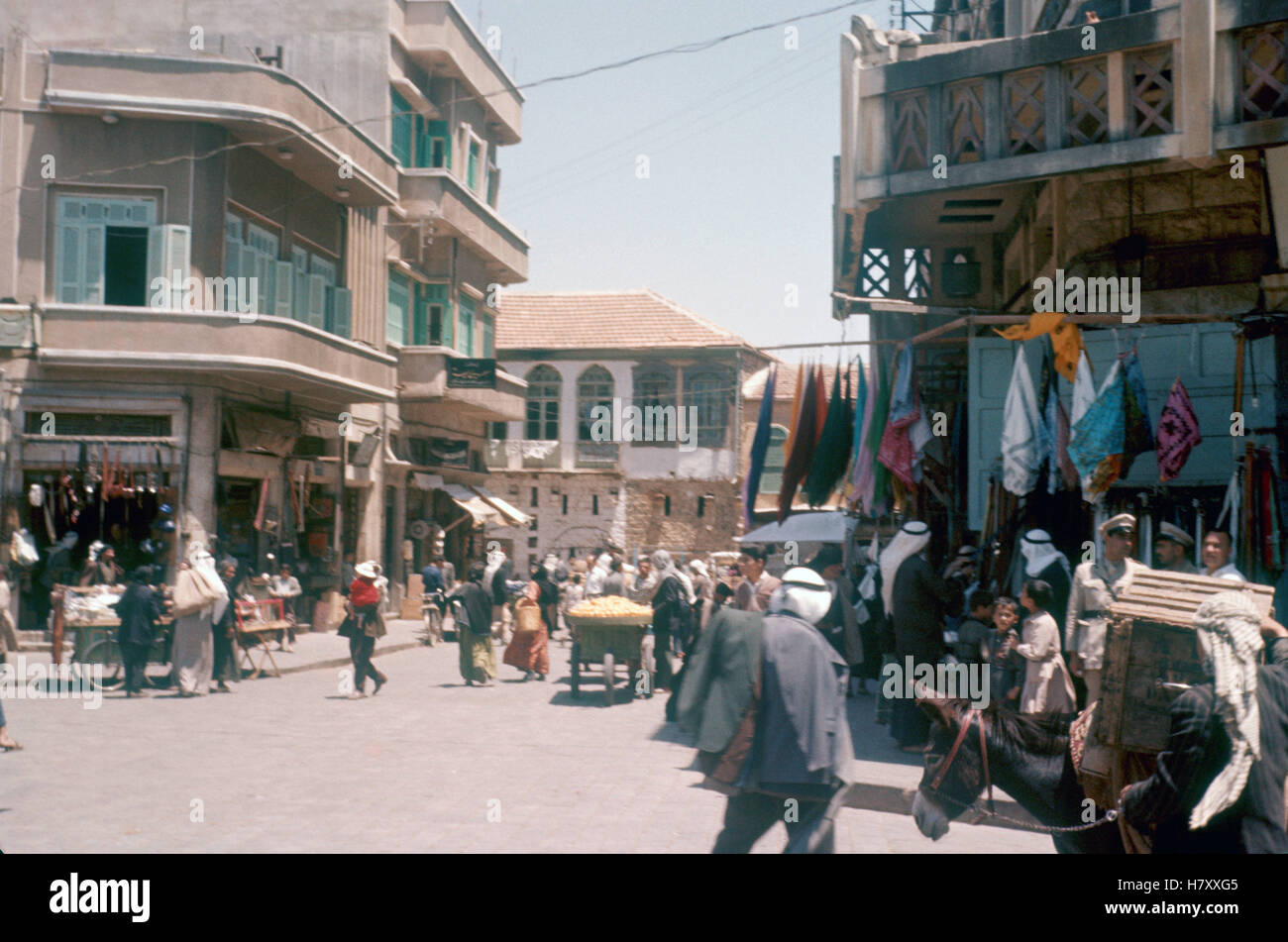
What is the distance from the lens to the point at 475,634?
16703mm

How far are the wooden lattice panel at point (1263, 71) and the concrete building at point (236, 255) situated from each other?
602 inches

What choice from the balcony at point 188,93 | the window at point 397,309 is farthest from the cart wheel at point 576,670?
the window at point 397,309

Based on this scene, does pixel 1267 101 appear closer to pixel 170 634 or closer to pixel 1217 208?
pixel 1217 208

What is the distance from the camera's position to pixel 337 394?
23.9 m

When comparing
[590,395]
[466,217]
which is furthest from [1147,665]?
[590,395]

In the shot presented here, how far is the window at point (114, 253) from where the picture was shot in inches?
794

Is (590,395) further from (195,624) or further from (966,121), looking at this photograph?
(966,121)

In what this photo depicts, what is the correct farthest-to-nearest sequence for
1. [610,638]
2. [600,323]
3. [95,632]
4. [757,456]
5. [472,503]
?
1. [600,323]
2. [472,503]
3. [95,632]
4. [757,456]
5. [610,638]

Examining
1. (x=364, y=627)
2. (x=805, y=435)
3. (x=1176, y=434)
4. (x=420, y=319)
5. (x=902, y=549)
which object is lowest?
(x=364, y=627)

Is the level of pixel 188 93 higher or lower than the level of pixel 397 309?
higher

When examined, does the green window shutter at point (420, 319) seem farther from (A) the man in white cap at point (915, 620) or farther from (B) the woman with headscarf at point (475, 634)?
(A) the man in white cap at point (915, 620)

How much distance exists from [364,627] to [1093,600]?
962 cm

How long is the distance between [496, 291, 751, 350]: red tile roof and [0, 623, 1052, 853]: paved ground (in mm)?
32042
